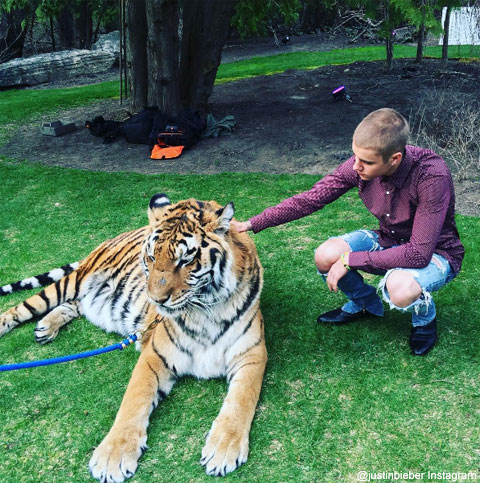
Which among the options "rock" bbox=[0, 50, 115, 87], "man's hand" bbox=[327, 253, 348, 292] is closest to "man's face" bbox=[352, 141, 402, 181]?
"man's hand" bbox=[327, 253, 348, 292]

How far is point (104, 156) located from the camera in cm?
925

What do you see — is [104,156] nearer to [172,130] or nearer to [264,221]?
[172,130]

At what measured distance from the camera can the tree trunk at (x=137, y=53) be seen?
9.98 metres

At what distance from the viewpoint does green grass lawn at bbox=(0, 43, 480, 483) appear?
285cm

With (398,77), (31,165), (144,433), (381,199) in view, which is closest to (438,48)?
(398,77)

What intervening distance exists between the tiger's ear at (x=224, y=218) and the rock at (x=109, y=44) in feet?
64.7

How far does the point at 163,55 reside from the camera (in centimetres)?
972

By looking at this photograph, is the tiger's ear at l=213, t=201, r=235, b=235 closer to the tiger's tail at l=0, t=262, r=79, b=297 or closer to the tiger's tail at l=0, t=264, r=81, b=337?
the tiger's tail at l=0, t=264, r=81, b=337

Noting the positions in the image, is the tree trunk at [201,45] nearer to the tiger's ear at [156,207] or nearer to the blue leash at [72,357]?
the tiger's ear at [156,207]

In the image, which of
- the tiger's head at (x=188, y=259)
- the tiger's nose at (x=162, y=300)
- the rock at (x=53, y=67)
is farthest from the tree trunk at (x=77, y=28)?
the tiger's nose at (x=162, y=300)

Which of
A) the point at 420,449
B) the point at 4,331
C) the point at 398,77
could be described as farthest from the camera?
the point at 398,77

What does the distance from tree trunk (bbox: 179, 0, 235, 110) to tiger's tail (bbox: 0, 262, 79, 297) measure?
6.60 meters

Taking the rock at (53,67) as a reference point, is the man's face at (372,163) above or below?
above

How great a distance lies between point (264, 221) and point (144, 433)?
1598mm
